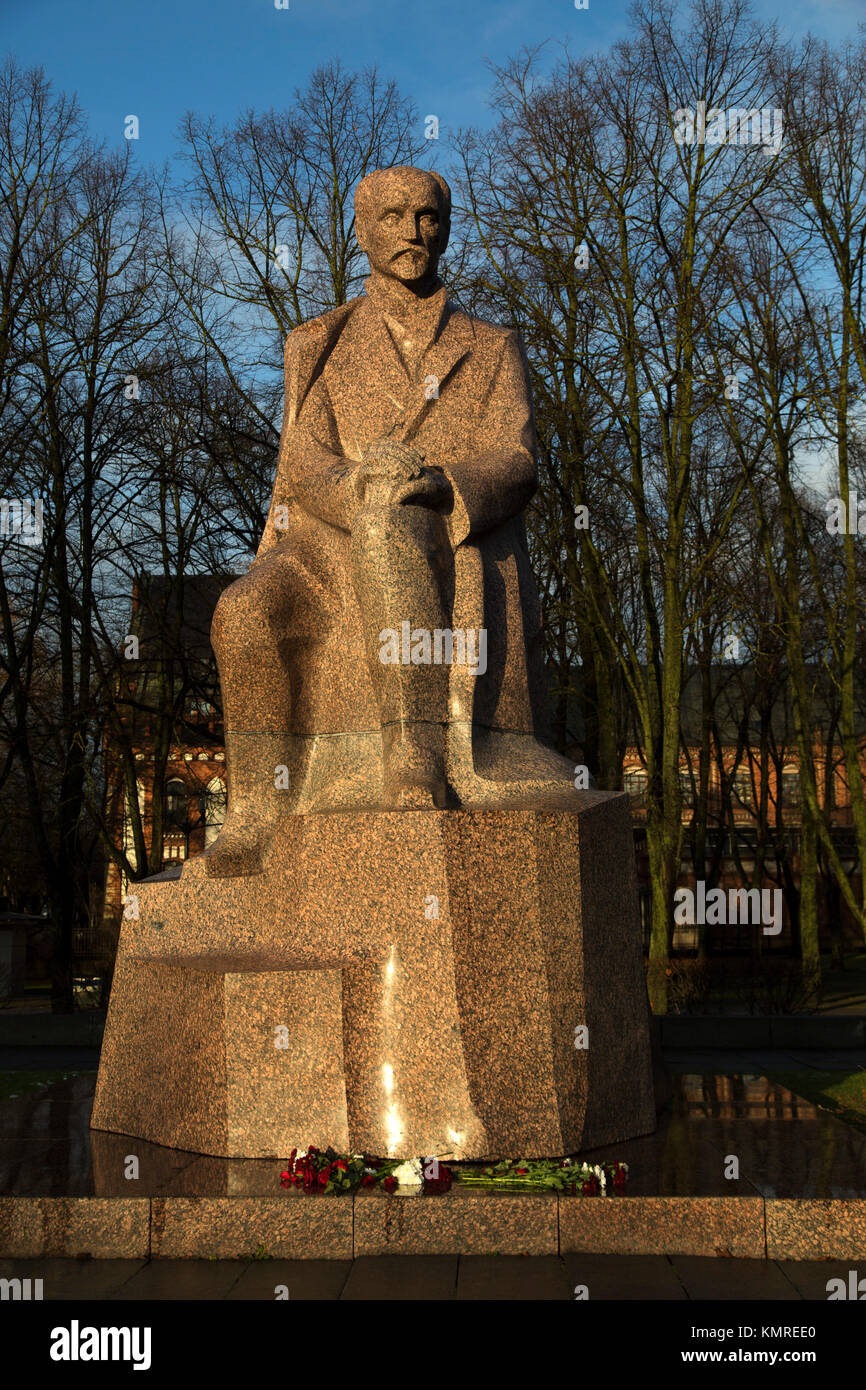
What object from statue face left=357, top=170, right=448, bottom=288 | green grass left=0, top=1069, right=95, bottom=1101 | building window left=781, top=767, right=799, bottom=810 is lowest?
green grass left=0, top=1069, right=95, bottom=1101

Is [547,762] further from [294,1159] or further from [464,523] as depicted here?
[294,1159]

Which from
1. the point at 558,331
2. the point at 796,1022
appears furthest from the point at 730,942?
the point at 558,331

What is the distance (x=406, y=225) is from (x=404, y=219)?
30 millimetres

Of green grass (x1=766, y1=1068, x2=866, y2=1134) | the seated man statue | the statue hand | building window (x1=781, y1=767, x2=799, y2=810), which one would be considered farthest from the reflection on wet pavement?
building window (x1=781, y1=767, x2=799, y2=810)

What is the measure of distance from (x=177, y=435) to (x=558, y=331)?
5.53 meters

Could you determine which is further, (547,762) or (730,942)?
(730,942)

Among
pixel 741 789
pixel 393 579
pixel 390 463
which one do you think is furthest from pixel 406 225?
pixel 741 789

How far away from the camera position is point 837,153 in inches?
597

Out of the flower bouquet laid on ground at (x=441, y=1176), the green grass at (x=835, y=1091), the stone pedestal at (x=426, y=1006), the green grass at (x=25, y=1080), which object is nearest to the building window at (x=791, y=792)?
the green grass at (x=835, y=1091)

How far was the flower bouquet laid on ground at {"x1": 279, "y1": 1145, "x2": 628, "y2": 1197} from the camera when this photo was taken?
4.69 metres

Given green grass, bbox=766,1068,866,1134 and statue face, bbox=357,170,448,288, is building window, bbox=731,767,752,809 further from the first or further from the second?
statue face, bbox=357,170,448,288

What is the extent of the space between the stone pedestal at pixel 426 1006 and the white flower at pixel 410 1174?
9.5 inches

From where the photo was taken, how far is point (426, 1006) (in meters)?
5.15

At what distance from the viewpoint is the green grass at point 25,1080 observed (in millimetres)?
8750
